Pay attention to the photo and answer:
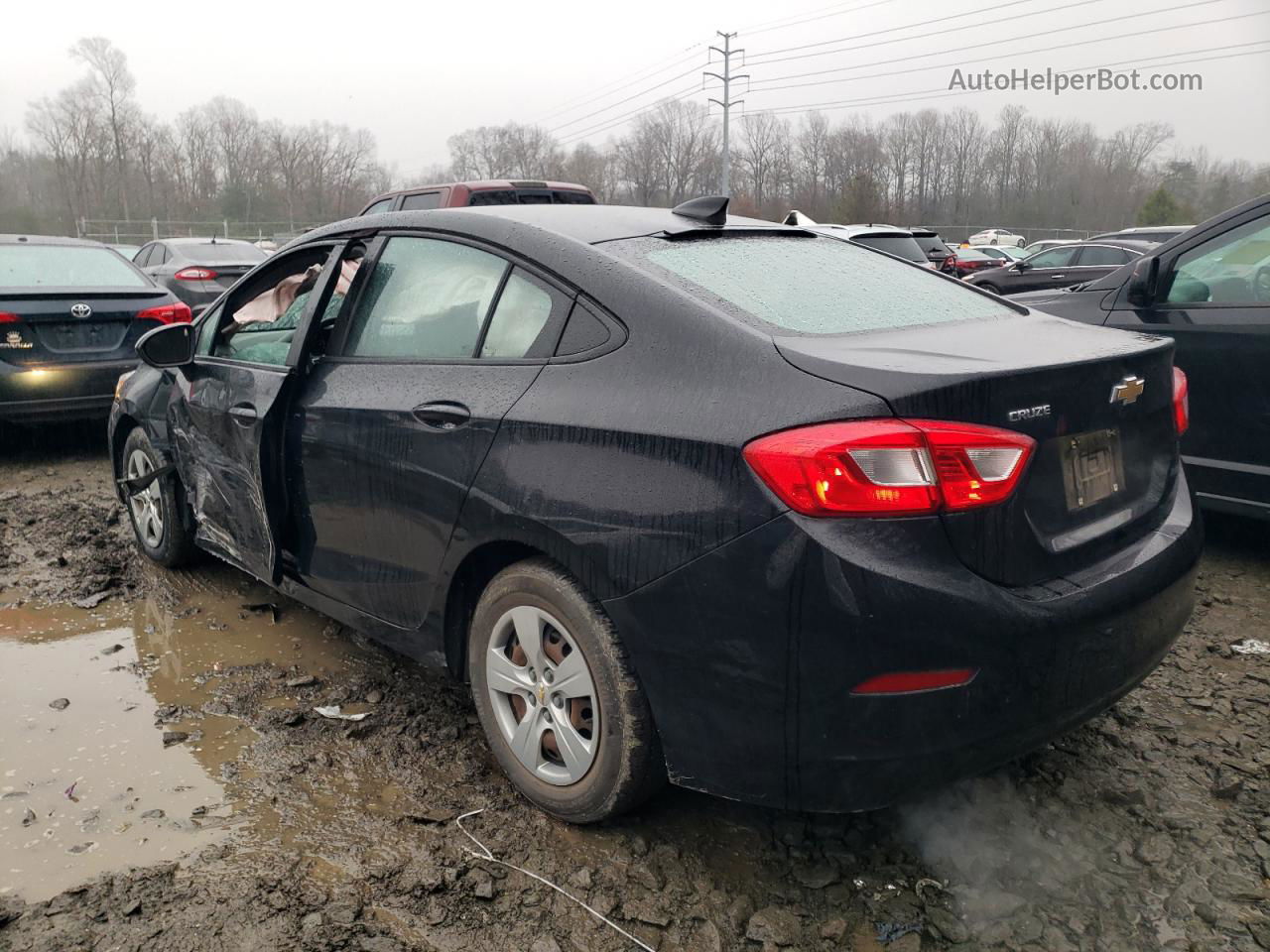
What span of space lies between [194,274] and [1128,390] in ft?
44.8

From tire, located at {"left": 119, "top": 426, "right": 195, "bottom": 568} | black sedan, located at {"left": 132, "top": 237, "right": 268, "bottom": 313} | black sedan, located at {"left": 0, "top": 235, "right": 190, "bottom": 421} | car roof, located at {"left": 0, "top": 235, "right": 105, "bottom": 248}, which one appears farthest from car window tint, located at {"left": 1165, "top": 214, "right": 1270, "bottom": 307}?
black sedan, located at {"left": 132, "top": 237, "right": 268, "bottom": 313}

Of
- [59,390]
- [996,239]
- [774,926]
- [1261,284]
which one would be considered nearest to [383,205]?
[59,390]

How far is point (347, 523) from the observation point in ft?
10.3

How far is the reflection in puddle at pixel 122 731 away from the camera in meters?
2.60

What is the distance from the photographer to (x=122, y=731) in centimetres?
323

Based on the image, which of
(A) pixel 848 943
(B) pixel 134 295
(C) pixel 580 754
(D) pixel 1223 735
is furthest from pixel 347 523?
(B) pixel 134 295

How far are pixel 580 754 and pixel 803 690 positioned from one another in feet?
2.37

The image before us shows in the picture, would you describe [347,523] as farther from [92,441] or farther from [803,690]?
[92,441]

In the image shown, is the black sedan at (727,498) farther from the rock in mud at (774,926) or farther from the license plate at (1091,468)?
the rock in mud at (774,926)

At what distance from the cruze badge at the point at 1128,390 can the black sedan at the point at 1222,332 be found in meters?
2.28

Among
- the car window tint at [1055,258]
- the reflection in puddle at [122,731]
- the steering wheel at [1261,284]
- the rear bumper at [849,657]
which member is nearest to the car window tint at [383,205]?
the reflection in puddle at [122,731]

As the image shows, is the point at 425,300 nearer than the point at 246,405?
Yes

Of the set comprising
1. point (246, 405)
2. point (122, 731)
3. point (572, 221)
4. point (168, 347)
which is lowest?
point (122, 731)

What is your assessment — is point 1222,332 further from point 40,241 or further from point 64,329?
point 40,241
